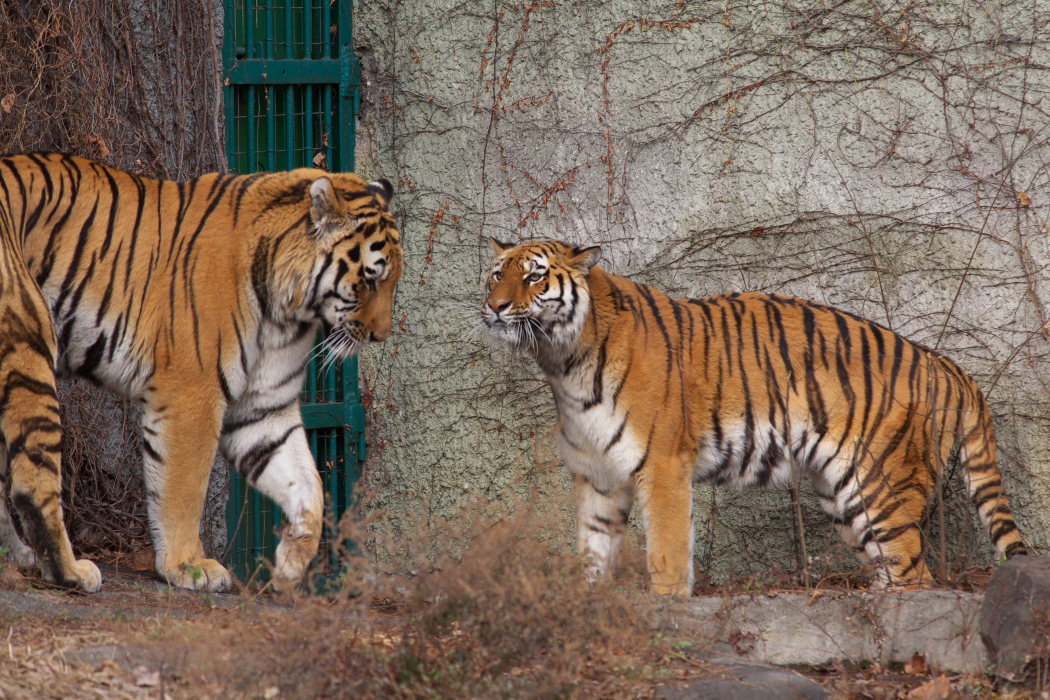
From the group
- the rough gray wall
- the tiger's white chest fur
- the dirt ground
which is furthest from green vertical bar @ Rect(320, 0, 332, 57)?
the dirt ground

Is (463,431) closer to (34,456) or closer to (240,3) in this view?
(240,3)

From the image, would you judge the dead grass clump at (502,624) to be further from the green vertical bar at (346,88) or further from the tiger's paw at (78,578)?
the green vertical bar at (346,88)

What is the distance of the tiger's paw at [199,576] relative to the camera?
4.91m

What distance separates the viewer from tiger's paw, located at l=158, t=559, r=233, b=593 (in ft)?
16.1

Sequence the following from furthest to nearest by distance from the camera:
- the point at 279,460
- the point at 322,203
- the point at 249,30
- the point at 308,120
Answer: the point at 308,120 → the point at 249,30 → the point at 279,460 → the point at 322,203

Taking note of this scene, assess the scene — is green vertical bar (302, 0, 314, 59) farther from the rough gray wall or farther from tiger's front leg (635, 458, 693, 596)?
tiger's front leg (635, 458, 693, 596)

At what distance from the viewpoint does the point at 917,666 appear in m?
4.61

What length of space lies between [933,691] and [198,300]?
289 cm

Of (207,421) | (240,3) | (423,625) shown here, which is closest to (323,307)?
(207,421)

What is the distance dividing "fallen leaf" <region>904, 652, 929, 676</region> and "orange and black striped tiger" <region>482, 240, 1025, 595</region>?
28.2 inches

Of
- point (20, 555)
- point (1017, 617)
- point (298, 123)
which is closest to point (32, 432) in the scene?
point (20, 555)

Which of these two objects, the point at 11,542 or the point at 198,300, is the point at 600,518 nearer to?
the point at 198,300

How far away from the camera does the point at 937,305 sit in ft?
20.9

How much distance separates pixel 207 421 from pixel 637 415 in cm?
169
